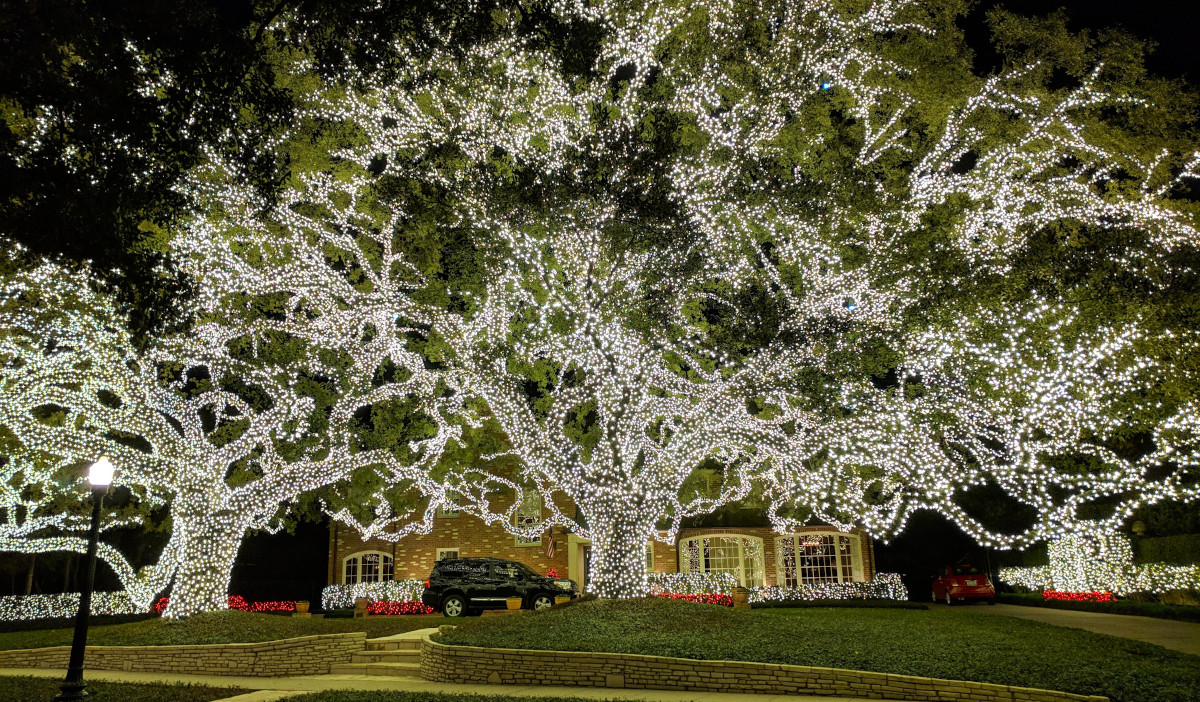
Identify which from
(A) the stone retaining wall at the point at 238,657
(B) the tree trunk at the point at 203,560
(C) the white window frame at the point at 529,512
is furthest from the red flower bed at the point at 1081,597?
(B) the tree trunk at the point at 203,560

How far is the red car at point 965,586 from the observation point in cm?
2133

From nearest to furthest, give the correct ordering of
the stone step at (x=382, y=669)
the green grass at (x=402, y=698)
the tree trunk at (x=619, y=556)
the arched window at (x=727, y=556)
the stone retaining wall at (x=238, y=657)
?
A: the green grass at (x=402, y=698) < the stone step at (x=382, y=669) < the stone retaining wall at (x=238, y=657) < the tree trunk at (x=619, y=556) < the arched window at (x=727, y=556)

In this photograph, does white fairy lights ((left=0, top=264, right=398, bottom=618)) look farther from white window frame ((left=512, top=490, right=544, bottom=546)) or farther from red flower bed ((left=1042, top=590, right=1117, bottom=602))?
red flower bed ((left=1042, top=590, right=1117, bottom=602))

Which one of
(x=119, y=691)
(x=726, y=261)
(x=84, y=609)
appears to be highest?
(x=726, y=261)

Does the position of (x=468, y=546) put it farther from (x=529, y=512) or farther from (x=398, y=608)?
(x=398, y=608)

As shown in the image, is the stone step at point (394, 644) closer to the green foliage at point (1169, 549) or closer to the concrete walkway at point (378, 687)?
the concrete walkway at point (378, 687)

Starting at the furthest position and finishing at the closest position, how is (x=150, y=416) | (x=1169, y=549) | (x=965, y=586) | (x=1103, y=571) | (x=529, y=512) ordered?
(x=529, y=512)
(x=965, y=586)
(x=1103, y=571)
(x=1169, y=549)
(x=150, y=416)

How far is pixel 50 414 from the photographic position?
18.0 metres

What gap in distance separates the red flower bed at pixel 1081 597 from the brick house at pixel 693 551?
5.87 m

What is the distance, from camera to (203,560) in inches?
519

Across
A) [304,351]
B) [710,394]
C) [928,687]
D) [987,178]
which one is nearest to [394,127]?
[304,351]

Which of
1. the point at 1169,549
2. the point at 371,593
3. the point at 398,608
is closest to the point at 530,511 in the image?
the point at 371,593

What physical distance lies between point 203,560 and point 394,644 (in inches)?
178

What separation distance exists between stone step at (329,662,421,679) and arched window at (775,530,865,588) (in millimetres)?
17379
